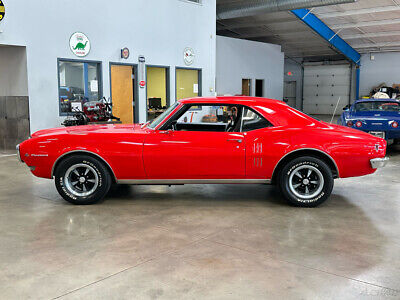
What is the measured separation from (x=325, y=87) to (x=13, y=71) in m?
23.1

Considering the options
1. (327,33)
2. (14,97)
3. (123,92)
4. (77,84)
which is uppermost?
(327,33)

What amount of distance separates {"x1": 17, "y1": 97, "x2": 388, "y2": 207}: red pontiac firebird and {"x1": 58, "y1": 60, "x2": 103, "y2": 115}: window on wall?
6.04m

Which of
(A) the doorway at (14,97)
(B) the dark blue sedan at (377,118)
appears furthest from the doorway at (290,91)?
(A) the doorway at (14,97)

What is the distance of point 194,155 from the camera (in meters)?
5.27

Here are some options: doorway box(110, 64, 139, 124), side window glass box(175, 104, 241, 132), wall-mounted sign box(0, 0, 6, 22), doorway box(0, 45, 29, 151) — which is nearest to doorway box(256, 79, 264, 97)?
doorway box(110, 64, 139, 124)

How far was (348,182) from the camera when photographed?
23.0 feet

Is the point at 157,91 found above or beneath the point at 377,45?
beneath

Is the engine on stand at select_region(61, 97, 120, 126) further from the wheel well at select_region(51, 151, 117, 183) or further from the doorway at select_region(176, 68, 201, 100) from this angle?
the wheel well at select_region(51, 151, 117, 183)

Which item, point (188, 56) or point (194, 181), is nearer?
point (194, 181)

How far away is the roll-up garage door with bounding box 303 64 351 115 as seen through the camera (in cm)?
2839

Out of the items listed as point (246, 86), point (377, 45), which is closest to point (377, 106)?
point (246, 86)

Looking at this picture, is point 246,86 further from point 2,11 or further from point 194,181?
point 194,181

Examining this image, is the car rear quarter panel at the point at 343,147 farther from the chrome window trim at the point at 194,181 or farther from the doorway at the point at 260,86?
the doorway at the point at 260,86

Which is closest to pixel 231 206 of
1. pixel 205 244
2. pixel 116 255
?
pixel 205 244
